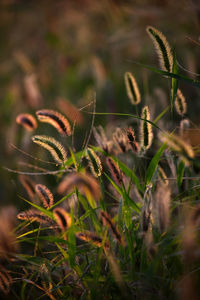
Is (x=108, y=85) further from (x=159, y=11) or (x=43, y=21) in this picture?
(x=43, y=21)

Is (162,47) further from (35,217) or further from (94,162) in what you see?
(35,217)

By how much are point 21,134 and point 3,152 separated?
0.35m

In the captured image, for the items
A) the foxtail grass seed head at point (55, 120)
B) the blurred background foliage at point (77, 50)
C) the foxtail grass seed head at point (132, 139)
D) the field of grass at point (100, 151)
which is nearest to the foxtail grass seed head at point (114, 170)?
the field of grass at point (100, 151)

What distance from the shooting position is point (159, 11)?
3.68 metres

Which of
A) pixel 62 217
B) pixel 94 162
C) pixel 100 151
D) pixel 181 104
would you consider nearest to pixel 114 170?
pixel 94 162

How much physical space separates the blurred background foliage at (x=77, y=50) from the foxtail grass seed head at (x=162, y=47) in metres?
2.08

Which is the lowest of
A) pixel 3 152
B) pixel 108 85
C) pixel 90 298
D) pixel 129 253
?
pixel 90 298

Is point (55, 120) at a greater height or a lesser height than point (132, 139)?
greater

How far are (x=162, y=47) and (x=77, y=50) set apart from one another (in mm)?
3853

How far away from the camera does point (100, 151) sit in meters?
1.58

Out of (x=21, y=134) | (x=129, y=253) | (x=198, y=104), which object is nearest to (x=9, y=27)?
(x=21, y=134)

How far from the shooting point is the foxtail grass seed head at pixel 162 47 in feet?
4.50

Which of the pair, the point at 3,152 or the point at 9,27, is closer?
the point at 3,152

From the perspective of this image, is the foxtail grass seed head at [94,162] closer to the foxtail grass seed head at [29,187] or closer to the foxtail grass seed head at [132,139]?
the foxtail grass seed head at [132,139]
